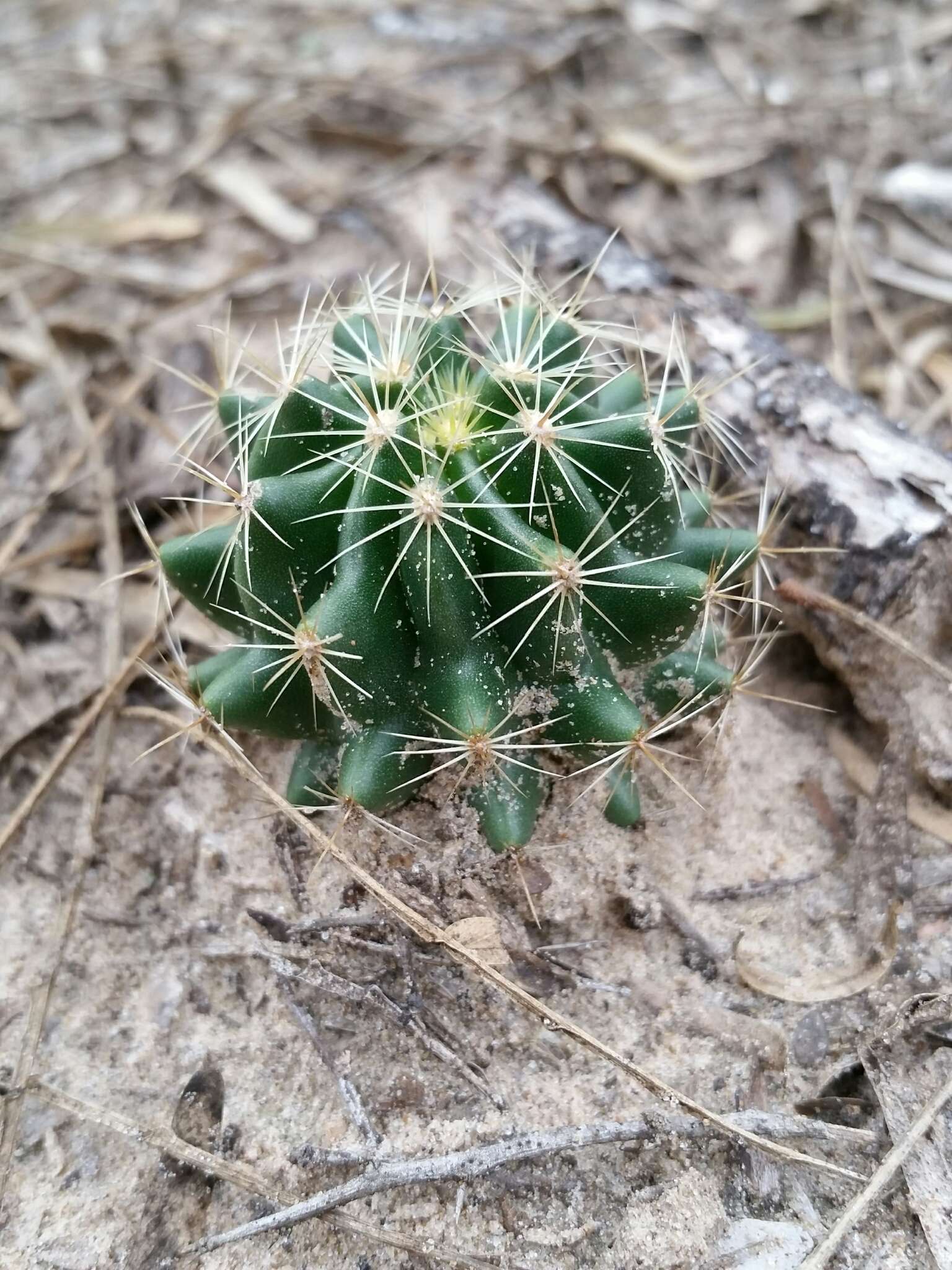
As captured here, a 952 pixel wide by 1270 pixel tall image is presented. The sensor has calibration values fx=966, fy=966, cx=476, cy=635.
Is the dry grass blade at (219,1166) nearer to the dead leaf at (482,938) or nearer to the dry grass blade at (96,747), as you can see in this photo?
the dry grass blade at (96,747)

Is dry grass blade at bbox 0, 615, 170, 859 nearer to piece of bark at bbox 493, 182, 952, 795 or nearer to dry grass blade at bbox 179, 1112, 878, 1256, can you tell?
dry grass blade at bbox 179, 1112, 878, 1256

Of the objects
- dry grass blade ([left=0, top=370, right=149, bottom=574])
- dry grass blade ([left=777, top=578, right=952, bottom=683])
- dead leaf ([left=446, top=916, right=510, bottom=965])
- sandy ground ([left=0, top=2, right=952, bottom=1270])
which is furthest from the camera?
dry grass blade ([left=0, top=370, right=149, bottom=574])

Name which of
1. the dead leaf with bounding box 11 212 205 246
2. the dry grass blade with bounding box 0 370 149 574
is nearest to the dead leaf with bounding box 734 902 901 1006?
the dry grass blade with bounding box 0 370 149 574

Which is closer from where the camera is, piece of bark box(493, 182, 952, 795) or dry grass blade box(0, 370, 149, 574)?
piece of bark box(493, 182, 952, 795)

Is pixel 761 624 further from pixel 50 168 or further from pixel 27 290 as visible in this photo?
pixel 50 168

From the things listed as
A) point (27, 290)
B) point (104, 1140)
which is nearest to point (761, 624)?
point (104, 1140)

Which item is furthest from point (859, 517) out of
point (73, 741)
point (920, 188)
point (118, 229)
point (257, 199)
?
point (118, 229)

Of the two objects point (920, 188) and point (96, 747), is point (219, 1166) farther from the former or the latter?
point (920, 188)
